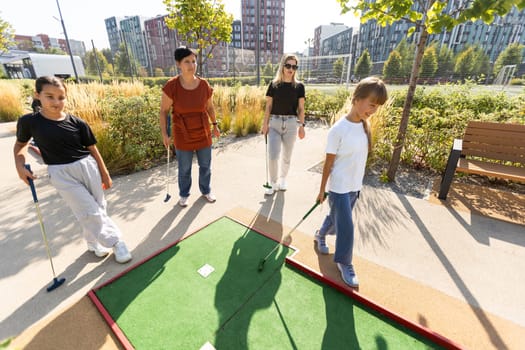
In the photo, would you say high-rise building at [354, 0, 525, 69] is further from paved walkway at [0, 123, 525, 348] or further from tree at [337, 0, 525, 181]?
paved walkway at [0, 123, 525, 348]

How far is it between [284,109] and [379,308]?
2565 mm

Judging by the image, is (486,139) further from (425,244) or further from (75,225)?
A: (75,225)

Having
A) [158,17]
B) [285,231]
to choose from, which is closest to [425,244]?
[285,231]

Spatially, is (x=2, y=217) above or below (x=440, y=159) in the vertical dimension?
below

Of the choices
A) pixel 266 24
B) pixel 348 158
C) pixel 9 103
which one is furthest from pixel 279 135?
pixel 266 24

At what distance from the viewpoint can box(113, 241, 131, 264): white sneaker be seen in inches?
96.5

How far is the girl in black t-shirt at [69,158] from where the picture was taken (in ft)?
6.43

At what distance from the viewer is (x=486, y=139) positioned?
12.7ft

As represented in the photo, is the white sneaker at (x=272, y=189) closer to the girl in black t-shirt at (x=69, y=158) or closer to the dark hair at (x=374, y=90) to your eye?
the girl in black t-shirt at (x=69, y=158)

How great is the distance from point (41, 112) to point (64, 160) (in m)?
0.41

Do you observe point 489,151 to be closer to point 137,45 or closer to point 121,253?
point 121,253

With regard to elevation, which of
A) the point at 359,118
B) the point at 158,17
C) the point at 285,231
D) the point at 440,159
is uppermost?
the point at 158,17

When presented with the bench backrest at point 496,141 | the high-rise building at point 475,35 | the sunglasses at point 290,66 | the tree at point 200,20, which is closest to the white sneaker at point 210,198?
the sunglasses at point 290,66

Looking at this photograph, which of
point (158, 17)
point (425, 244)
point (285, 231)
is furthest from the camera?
point (158, 17)
